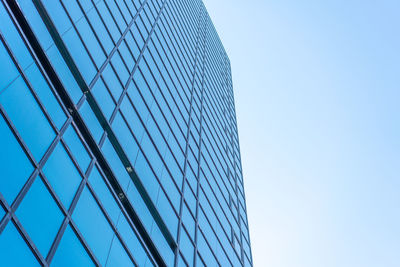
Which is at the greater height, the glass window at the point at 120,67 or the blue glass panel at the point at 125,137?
the glass window at the point at 120,67

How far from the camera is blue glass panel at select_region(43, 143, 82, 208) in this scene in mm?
11502

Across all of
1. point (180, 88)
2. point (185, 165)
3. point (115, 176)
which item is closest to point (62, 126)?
point (115, 176)

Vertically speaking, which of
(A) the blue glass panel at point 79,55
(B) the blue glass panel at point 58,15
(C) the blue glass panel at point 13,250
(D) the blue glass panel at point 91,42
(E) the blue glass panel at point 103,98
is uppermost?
(D) the blue glass panel at point 91,42

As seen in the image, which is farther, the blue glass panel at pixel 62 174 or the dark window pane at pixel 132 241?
the dark window pane at pixel 132 241

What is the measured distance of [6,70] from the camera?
11266 mm

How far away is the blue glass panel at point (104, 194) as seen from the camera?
13830mm

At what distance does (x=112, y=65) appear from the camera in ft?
65.5

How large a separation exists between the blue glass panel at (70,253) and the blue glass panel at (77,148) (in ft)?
8.51

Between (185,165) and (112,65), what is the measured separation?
677 centimetres

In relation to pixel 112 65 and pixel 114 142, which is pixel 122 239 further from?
pixel 112 65

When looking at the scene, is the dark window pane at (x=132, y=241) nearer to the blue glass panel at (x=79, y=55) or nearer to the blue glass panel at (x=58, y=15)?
the blue glass panel at (x=79, y=55)

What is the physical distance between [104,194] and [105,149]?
8.05ft

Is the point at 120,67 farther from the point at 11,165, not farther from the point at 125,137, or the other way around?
the point at 11,165

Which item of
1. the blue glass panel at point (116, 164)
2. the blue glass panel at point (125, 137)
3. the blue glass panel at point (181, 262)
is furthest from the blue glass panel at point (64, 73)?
the blue glass panel at point (181, 262)
